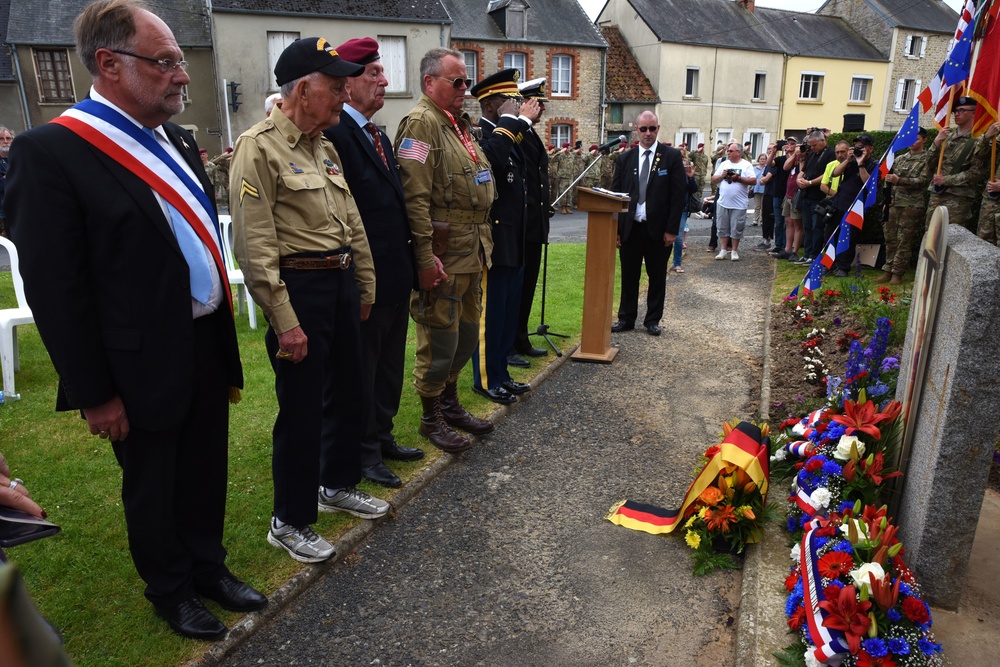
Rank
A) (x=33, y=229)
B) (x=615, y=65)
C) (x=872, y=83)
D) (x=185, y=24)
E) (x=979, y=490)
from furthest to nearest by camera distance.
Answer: (x=872, y=83)
(x=615, y=65)
(x=185, y=24)
(x=979, y=490)
(x=33, y=229)

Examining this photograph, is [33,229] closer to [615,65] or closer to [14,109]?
[14,109]

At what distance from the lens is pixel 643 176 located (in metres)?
7.40

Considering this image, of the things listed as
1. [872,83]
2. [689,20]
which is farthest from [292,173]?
[872,83]

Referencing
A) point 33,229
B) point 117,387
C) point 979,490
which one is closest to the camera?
point 33,229

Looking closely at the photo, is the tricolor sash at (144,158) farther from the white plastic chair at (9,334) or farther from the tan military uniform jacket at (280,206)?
the white plastic chair at (9,334)

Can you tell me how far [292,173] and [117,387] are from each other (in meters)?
1.14

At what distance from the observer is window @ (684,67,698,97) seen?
3303cm

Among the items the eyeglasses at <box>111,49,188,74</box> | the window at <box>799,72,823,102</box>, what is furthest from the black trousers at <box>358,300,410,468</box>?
the window at <box>799,72,823,102</box>

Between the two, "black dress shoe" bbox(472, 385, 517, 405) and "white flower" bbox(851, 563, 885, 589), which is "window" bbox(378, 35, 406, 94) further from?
"white flower" bbox(851, 563, 885, 589)

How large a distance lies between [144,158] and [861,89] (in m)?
42.3

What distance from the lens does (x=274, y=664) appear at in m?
2.74

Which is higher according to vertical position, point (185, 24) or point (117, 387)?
point (185, 24)

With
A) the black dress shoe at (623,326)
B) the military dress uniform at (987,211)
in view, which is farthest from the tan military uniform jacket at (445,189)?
the military dress uniform at (987,211)

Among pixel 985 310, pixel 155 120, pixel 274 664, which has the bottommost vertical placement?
pixel 274 664
